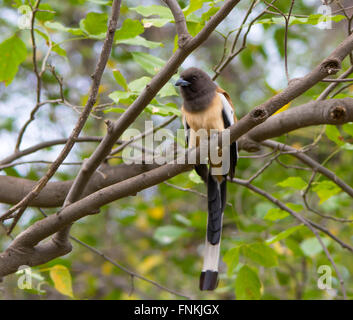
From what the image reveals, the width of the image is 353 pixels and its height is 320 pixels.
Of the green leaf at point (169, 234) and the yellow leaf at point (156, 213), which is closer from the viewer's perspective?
the green leaf at point (169, 234)

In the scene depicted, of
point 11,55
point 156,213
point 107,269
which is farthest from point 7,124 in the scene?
point 11,55

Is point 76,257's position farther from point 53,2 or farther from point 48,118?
point 53,2

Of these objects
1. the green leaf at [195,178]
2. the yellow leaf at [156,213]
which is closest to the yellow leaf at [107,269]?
the yellow leaf at [156,213]

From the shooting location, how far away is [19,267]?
2.54 m

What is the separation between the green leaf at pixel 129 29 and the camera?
2689 millimetres

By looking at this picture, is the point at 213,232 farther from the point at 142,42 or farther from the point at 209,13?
the point at 209,13

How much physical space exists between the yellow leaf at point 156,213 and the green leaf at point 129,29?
3.40 meters

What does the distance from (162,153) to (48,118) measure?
334 cm

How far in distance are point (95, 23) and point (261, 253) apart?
1.73 m

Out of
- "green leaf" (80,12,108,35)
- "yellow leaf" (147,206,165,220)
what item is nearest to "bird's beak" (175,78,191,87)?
"green leaf" (80,12,108,35)

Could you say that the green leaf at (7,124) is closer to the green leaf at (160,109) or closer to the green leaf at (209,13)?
the green leaf at (160,109)

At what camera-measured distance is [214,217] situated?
3.27 metres

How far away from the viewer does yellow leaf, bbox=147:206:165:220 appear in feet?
19.3
